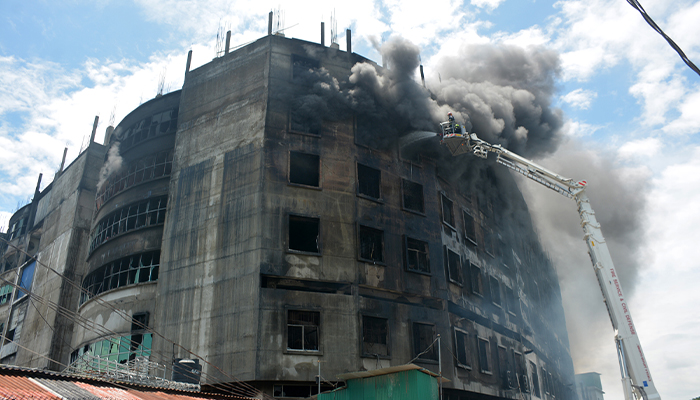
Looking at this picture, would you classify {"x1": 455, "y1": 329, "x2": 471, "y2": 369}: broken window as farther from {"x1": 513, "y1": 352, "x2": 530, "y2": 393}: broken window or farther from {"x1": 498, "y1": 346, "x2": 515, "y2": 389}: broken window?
{"x1": 513, "y1": 352, "x2": 530, "y2": 393}: broken window

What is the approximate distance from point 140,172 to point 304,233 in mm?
11622

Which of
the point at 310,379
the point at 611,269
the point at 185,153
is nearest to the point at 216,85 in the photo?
the point at 185,153

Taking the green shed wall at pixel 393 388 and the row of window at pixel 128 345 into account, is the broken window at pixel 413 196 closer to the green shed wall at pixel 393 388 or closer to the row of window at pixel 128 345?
the green shed wall at pixel 393 388

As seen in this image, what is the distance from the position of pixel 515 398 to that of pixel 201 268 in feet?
68.8

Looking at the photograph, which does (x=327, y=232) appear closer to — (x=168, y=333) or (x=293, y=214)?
(x=293, y=214)

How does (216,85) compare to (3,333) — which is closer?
(216,85)

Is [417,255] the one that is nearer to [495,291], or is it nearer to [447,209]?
[447,209]

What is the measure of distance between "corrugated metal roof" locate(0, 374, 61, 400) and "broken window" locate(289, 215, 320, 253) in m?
14.8

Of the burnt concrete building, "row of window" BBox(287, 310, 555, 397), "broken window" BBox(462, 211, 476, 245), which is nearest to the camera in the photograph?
"row of window" BBox(287, 310, 555, 397)

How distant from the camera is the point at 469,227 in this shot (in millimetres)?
35125

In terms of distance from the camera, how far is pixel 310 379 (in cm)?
2384

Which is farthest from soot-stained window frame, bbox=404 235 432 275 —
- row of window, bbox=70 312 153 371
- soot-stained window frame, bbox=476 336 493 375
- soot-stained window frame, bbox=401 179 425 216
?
row of window, bbox=70 312 153 371

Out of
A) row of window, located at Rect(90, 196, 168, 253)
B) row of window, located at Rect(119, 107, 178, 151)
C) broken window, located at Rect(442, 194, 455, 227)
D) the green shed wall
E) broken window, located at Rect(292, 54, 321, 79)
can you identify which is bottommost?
the green shed wall

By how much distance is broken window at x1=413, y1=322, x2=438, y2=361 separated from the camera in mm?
27156
